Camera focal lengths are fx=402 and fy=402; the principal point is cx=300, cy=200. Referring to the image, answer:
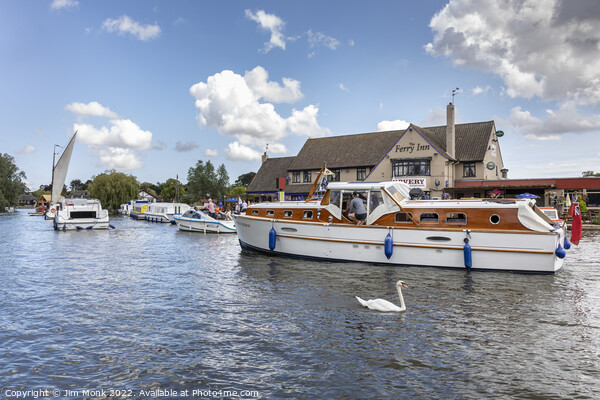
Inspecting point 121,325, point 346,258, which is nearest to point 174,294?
point 121,325

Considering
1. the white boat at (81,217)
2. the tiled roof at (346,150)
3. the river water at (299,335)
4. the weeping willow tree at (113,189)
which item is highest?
the tiled roof at (346,150)

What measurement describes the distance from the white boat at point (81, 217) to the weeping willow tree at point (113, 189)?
3750 centimetres

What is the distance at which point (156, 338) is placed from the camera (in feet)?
26.5

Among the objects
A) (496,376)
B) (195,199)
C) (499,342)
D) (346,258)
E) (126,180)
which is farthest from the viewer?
(195,199)

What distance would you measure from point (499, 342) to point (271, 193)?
164 ft

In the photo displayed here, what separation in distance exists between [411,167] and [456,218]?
2866cm

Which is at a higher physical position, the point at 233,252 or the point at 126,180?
the point at 126,180

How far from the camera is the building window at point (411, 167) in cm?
4212

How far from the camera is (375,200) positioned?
641 inches

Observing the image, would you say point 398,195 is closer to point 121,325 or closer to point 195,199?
point 121,325

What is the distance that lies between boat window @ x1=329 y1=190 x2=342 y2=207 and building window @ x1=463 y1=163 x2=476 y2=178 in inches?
1209

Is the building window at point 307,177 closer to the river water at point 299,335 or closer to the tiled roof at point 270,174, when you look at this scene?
the tiled roof at point 270,174

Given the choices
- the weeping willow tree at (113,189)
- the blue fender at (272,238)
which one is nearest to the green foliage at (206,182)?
the weeping willow tree at (113,189)

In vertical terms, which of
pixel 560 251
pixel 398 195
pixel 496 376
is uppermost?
pixel 398 195
